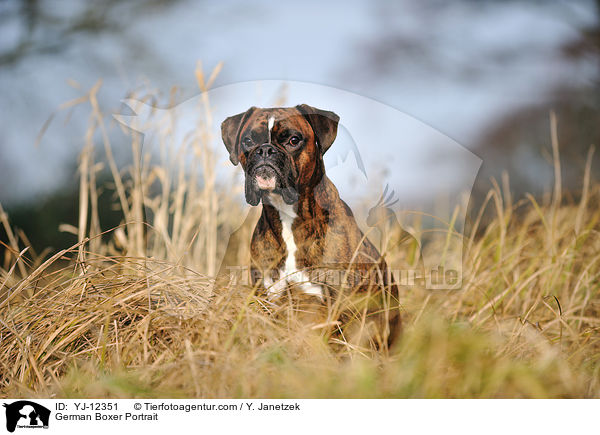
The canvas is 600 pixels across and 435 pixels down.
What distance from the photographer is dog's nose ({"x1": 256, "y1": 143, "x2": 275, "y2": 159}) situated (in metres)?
1.15

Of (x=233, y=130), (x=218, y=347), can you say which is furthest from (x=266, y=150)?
(x=218, y=347)

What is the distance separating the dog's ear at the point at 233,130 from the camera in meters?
1.24

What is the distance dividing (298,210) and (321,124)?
0.22 m

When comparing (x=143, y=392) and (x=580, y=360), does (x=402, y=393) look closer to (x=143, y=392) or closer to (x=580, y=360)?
(x=143, y=392)

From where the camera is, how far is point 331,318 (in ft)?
4.23

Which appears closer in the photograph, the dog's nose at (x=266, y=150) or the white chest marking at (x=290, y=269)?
the dog's nose at (x=266, y=150)

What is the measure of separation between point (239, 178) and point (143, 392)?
0.68 meters
